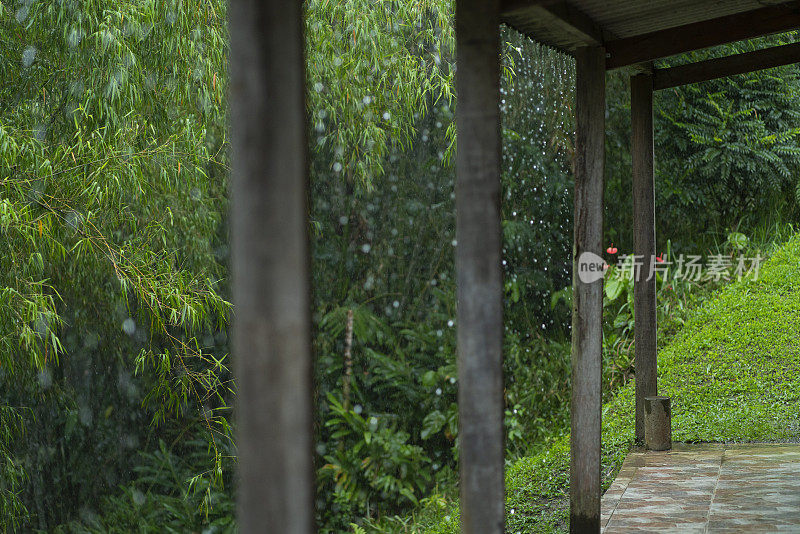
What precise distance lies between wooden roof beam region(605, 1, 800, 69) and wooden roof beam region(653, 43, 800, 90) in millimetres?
796

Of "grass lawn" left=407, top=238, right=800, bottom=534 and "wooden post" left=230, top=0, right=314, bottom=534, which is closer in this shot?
"wooden post" left=230, top=0, right=314, bottom=534

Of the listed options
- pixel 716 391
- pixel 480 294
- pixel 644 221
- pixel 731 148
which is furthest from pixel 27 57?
pixel 731 148

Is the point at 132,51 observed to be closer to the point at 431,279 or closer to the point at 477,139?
the point at 431,279

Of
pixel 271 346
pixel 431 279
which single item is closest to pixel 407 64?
pixel 431 279

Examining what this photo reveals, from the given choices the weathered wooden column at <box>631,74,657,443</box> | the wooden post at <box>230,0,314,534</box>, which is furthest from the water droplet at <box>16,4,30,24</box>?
the wooden post at <box>230,0,314,534</box>

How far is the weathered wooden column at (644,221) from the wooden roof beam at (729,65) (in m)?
0.10

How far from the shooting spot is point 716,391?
19.4ft

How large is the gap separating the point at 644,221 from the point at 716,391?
1.87m

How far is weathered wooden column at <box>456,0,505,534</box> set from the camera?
2.16m

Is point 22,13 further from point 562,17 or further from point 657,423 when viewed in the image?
point 657,423

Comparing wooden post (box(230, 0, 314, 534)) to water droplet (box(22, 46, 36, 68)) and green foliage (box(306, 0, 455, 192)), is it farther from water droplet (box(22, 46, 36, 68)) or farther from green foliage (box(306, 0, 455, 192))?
green foliage (box(306, 0, 455, 192))

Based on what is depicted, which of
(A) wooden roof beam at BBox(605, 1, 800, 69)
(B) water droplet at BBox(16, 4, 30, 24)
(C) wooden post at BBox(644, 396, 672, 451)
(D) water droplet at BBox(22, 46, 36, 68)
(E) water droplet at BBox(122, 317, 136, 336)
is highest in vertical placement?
(B) water droplet at BBox(16, 4, 30, 24)

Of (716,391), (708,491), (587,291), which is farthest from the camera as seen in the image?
(716,391)

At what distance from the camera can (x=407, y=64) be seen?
5691 millimetres
